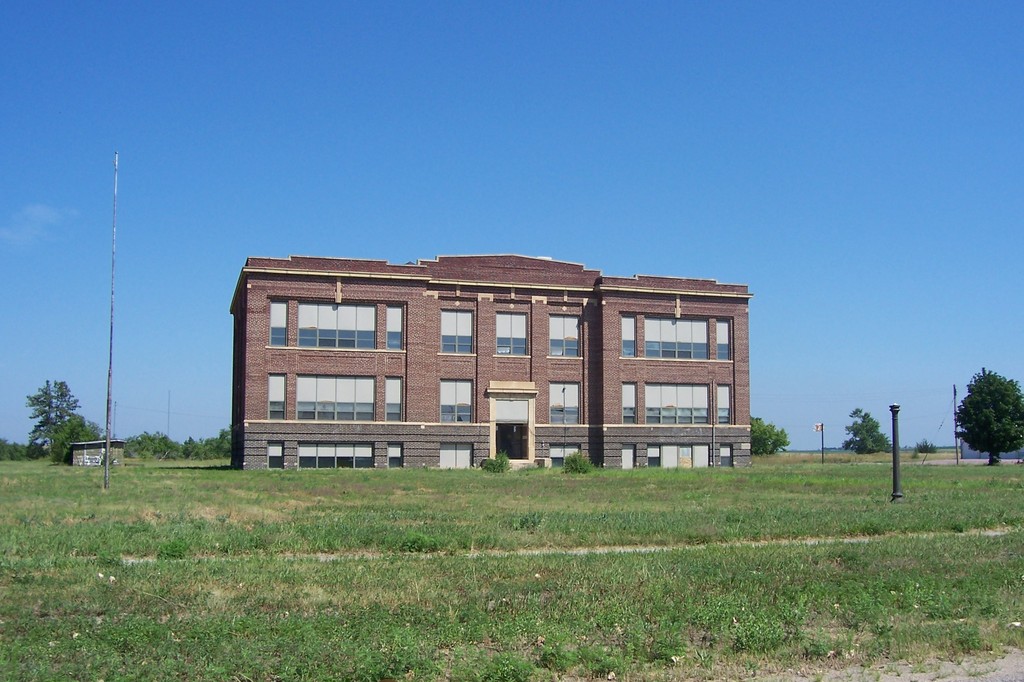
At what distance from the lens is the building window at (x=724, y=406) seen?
67.3 meters

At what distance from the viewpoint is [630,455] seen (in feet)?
214

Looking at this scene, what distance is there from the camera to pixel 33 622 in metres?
9.77

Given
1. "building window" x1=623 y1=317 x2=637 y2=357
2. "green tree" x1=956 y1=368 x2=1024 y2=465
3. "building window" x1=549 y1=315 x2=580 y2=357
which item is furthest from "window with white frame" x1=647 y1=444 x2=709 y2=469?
"green tree" x1=956 y1=368 x2=1024 y2=465

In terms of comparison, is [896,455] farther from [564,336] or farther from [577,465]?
[564,336]

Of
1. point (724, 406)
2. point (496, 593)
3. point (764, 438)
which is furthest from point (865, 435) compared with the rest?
point (496, 593)

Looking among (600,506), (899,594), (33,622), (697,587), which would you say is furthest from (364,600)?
(600,506)

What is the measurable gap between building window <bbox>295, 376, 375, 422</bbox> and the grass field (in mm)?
38195

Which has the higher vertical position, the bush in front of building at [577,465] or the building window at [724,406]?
the building window at [724,406]

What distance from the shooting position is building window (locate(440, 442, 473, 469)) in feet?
206

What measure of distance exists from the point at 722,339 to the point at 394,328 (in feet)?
76.7

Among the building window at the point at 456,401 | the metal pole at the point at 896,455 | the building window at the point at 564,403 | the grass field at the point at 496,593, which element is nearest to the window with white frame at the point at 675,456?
the building window at the point at 564,403

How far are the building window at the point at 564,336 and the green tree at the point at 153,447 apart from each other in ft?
196

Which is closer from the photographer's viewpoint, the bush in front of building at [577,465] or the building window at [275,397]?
the bush in front of building at [577,465]

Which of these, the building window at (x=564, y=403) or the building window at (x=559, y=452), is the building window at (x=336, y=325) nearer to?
the building window at (x=564, y=403)
